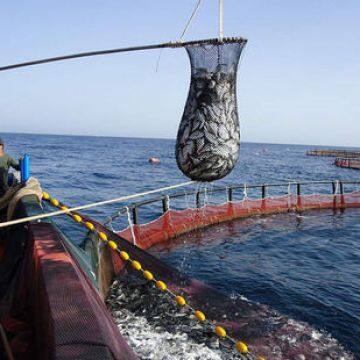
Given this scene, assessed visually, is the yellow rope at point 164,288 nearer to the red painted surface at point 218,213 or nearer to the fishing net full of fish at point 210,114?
the fishing net full of fish at point 210,114

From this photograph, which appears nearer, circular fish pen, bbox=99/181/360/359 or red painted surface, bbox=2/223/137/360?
red painted surface, bbox=2/223/137/360

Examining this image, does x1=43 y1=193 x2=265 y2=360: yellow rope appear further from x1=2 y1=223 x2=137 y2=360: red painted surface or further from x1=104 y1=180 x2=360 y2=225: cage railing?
x1=104 y1=180 x2=360 y2=225: cage railing

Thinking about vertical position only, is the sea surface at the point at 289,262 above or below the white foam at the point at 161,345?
below

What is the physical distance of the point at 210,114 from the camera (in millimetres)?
3916

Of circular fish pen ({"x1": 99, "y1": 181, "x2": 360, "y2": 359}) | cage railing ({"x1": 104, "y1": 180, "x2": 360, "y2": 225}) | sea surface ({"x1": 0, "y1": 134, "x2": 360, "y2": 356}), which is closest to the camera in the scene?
circular fish pen ({"x1": 99, "y1": 181, "x2": 360, "y2": 359})

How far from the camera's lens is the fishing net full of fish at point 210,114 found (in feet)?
12.5

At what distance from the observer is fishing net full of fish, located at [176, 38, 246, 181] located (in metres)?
3.82

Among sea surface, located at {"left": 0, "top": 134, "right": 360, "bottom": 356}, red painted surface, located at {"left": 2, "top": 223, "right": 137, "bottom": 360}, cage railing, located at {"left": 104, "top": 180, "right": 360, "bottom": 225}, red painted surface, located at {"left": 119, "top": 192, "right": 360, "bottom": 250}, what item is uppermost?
red painted surface, located at {"left": 2, "top": 223, "right": 137, "bottom": 360}

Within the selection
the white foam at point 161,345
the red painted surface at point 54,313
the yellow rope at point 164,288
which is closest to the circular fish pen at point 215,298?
the white foam at point 161,345

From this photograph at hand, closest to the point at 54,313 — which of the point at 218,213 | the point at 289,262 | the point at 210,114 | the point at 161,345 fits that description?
the point at 210,114

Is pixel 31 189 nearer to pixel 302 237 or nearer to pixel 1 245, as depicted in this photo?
pixel 1 245

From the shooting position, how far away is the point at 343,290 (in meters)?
11.4

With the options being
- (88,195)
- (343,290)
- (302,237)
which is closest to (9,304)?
(343,290)

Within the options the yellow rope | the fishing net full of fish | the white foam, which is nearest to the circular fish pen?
the white foam
